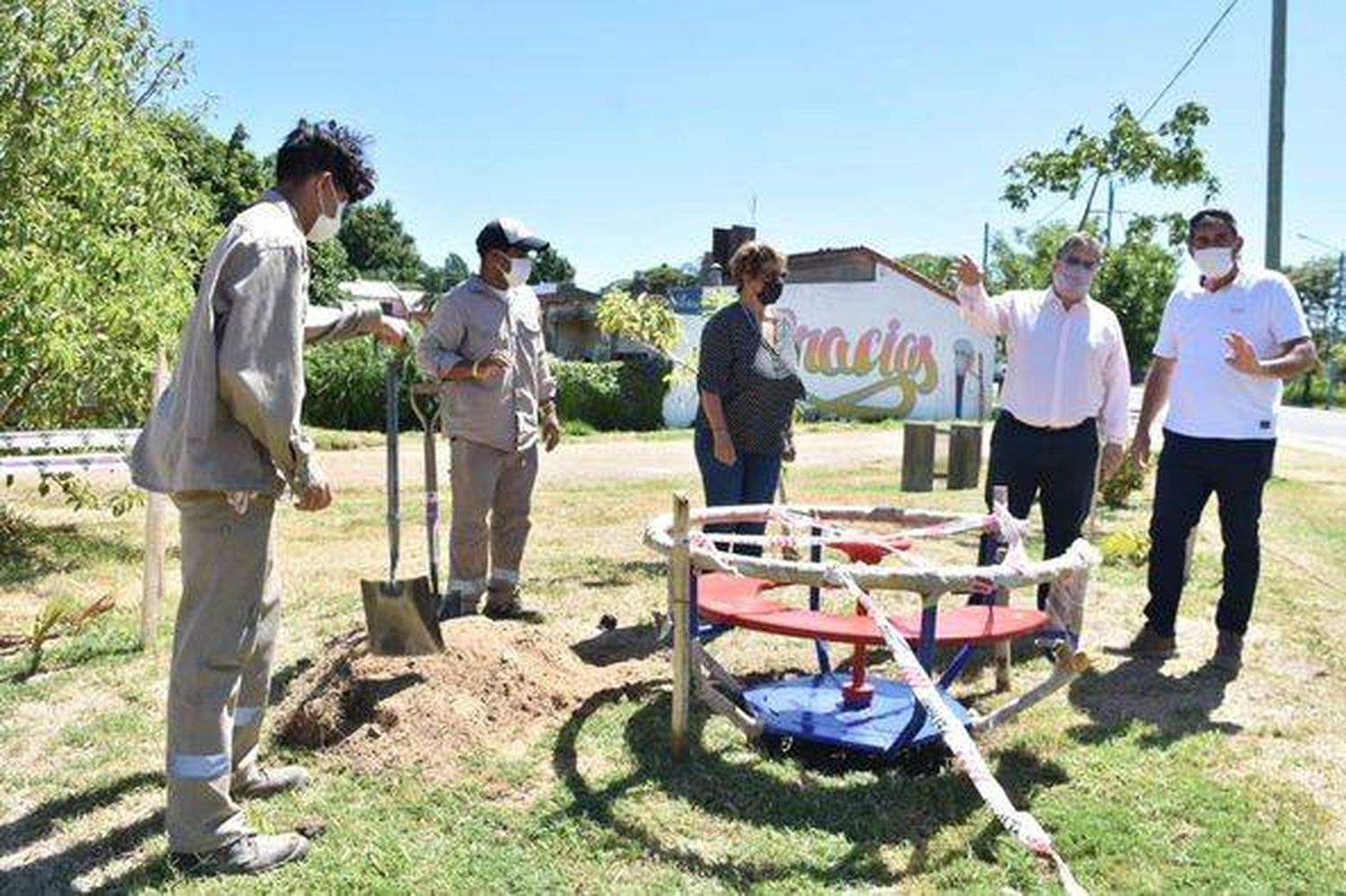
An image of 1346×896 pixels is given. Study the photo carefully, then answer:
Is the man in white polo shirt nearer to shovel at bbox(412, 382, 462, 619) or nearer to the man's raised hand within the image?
the man's raised hand

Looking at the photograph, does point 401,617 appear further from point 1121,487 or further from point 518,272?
point 1121,487

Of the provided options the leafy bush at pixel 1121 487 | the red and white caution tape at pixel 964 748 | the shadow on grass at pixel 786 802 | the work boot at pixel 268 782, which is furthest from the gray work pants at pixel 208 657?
the leafy bush at pixel 1121 487

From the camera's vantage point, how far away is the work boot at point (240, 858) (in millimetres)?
3270

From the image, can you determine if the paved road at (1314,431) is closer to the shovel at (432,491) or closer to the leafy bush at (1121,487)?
the leafy bush at (1121,487)

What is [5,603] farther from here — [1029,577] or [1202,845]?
[1202,845]

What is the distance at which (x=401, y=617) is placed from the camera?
4.49 m

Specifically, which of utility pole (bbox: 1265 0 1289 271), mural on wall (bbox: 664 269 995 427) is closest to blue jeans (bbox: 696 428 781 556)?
utility pole (bbox: 1265 0 1289 271)

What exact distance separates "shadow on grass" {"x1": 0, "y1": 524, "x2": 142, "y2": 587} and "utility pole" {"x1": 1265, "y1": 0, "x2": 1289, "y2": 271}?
1298 cm

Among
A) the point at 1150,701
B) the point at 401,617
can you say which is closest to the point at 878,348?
the point at 1150,701

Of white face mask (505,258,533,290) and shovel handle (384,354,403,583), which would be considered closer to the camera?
A: shovel handle (384,354,403,583)

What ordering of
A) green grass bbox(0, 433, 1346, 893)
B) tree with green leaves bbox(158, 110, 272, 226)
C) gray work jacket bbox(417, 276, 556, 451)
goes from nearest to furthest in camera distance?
green grass bbox(0, 433, 1346, 893) < gray work jacket bbox(417, 276, 556, 451) < tree with green leaves bbox(158, 110, 272, 226)

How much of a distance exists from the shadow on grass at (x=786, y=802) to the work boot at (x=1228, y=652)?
1.67 m

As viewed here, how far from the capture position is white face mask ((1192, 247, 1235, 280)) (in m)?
5.25

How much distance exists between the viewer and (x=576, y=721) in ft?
14.7
